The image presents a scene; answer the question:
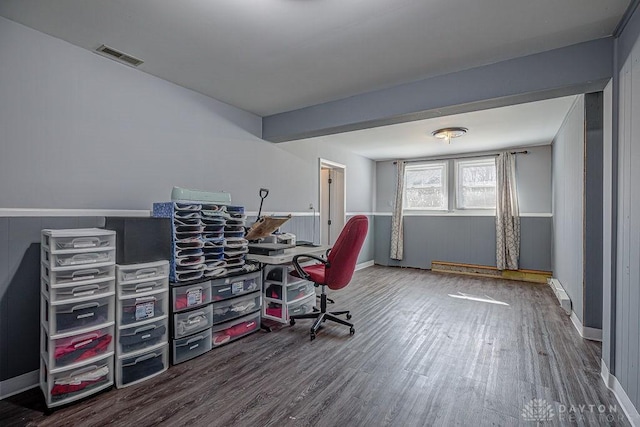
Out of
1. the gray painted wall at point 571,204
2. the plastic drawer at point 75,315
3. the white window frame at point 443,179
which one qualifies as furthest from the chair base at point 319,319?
the white window frame at point 443,179

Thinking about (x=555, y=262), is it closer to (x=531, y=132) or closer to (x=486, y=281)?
(x=486, y=281)

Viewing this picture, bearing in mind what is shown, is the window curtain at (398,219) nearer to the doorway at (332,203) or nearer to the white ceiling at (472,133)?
the white ceiling at (472,133)

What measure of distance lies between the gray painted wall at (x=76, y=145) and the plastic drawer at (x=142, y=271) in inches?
23.4

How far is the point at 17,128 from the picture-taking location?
80.7 inches

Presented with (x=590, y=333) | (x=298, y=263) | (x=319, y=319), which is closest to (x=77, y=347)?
(x=298, y=263)

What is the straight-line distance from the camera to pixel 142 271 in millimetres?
2207

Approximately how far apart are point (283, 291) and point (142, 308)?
1380 millimetres

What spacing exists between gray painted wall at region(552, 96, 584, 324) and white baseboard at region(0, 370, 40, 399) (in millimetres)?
4588

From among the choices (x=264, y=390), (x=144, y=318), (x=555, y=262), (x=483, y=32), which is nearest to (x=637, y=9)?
(x=483, y=32)

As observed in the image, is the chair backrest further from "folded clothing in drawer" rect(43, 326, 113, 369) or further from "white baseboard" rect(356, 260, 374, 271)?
"white baseboard" rect(356, 260, 374, 271)

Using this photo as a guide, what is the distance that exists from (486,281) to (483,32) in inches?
179

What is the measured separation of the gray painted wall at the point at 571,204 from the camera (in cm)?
318

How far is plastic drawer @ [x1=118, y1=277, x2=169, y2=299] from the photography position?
2.09m

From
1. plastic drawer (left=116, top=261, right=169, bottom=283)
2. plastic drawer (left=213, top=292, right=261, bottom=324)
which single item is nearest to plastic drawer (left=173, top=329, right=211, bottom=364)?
plastic drawer (left=213, top=292, right=261, bottom=324)
